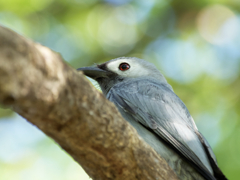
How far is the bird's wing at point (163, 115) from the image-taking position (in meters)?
4.73

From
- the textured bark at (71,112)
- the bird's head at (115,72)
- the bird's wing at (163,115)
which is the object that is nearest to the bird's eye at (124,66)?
the bird's head at (115,72)

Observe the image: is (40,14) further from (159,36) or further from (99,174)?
(99,174)

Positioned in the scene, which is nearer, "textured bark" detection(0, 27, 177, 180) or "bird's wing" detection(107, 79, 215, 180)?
"textured bark" detection(0, 27, 177, 180)

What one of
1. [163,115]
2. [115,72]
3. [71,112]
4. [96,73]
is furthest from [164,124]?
[71,112]

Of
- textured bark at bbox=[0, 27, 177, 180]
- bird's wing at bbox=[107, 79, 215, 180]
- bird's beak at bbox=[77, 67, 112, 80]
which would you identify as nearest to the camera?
textured bark at bbox=[0, 27, 177, 180]

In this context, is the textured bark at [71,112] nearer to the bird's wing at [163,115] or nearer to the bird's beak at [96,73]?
the bird's wing at [163,115]

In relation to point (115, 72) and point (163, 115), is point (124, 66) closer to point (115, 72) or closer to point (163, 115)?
point (115, 72)

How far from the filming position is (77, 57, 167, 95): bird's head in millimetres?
6273

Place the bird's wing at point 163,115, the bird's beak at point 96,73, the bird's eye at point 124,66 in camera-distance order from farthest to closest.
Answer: the bird's eye at point 124,66, the bird's beak at point 96,73, the bird's wing at point 163,115

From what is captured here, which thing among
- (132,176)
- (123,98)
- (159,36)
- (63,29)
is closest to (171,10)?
(159,36)

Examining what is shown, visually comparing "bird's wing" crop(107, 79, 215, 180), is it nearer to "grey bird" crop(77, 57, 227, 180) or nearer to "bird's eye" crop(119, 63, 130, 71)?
"grey bird" crop(77, 57, 227, 180)

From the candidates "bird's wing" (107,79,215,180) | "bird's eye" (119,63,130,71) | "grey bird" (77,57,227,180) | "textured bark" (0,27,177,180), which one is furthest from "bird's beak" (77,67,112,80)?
"textured bark" (0,27,177,180)

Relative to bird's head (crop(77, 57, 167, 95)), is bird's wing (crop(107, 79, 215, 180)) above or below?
below

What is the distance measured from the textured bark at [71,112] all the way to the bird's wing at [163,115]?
88 centimetres
